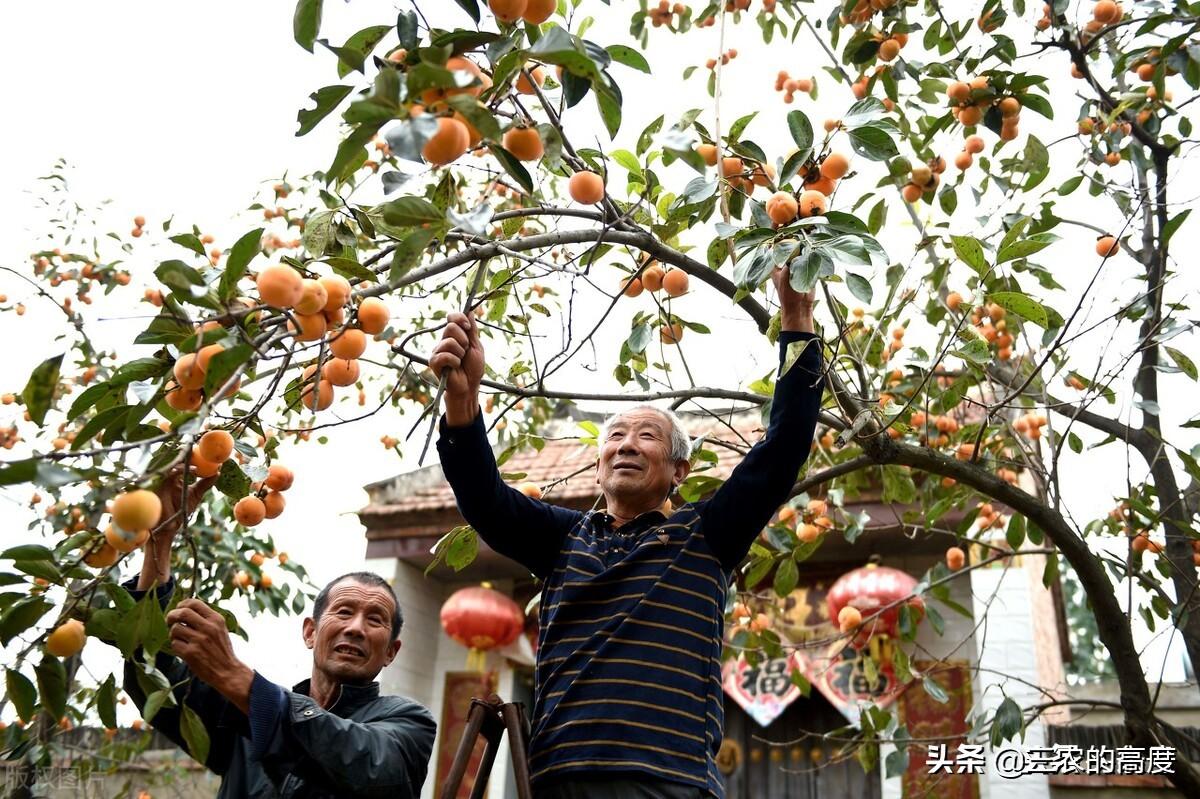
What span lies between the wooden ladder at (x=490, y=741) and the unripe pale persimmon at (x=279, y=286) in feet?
2.26

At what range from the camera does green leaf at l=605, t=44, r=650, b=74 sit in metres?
1.30

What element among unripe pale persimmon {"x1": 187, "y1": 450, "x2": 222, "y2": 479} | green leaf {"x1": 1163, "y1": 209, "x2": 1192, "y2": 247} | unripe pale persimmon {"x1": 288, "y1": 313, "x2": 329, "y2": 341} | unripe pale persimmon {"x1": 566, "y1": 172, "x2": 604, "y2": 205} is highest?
green leaf {"x1": 1163, "y1": 209, "x2": 1192, "y2": 247}

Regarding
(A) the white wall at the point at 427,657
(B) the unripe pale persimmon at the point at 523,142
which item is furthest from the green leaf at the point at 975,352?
(A) the white wall at the point at 427,657

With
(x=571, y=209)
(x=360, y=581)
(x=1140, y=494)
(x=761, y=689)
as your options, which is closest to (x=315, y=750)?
(x=360, y=581)

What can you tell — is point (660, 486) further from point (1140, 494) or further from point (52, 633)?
point (1140, 494)

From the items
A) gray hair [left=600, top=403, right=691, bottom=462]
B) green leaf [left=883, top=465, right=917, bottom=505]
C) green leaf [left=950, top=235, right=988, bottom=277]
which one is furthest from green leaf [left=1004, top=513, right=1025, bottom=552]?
gray hair [left=600, top=403, right=691, bottom=462]

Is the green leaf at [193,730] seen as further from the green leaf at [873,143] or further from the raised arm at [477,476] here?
the green leaf at [873,143]

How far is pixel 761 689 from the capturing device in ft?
15.4

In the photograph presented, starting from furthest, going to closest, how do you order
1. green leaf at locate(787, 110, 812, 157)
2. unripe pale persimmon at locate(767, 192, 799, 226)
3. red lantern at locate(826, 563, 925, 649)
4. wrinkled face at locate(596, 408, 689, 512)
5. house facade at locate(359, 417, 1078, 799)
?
house facade at locate(359, 417, 1078, 799)
red lantern at locate(826, 563, 925, 649)
wrinkled face at locate(596, 408, 689, 512)
green leaf at locate(787, 110, 812, 157)
unripe pale persimmon at locate(767, 192, 799, 226)

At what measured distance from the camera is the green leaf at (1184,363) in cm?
255

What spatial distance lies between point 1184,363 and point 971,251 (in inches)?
44.8

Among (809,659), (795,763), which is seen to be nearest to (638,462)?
(809,659)

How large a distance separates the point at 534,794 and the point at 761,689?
352 cm

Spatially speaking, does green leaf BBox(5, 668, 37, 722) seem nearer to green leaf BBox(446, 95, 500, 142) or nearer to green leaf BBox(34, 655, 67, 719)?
green leaf BBox(34, 655, 67, 719)
